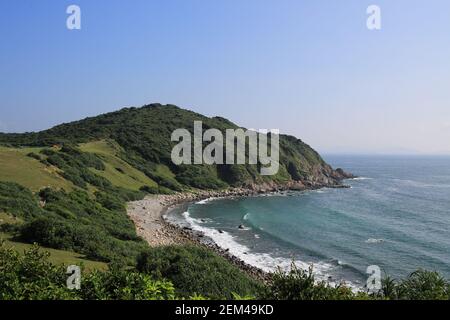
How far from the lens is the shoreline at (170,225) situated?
52.2 metres

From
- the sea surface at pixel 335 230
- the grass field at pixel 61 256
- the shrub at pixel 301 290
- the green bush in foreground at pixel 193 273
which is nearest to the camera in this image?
the shrub at pixel 301 290

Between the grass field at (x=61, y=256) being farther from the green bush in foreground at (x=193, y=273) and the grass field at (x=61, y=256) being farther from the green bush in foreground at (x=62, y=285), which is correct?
the green bush in foreground at (x=62, y=285)

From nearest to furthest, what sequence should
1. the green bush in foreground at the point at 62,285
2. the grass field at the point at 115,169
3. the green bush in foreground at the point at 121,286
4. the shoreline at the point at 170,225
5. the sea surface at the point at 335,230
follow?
1. the green bush in foreground at the point at 62,285
2. the green bush in foreground at the point at 121,286
3. the sea surface at the point at 335,230
4. the shoreline at the point at 170,225
5. the grass field at the point at 115,169

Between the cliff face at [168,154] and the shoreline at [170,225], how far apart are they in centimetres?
621

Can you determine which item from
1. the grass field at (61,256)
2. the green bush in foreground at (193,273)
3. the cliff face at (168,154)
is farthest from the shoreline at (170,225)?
the grass field at (61,256)

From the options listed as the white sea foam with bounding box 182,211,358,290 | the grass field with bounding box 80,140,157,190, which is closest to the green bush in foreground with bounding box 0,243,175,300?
the white sea foam with bounding box 182,211,358,290

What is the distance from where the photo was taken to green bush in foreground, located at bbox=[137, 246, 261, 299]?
100ft

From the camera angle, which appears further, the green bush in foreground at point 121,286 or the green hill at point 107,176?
the green hill at point 107,176

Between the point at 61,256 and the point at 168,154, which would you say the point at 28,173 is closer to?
the point at 61,256

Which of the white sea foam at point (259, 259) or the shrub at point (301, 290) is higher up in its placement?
the shrub at point (301, 290)

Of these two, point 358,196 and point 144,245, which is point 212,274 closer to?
point 144,245

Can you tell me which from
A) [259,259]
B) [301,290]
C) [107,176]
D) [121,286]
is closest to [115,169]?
[107,176]

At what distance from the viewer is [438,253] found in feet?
178

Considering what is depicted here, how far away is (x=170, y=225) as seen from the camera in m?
68.8
